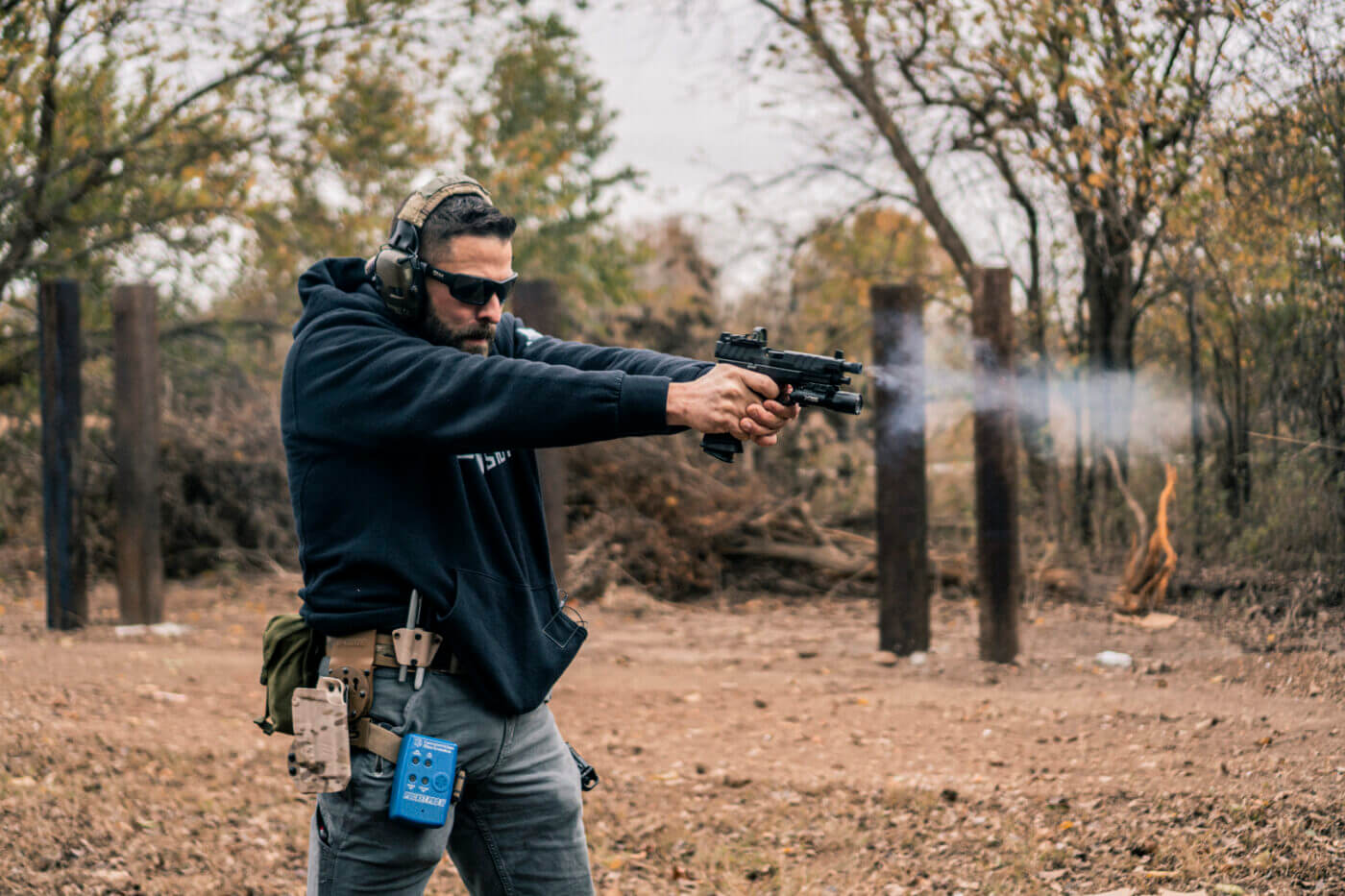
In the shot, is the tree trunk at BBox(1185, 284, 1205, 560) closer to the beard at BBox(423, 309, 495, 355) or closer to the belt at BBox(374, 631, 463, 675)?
the beard at BBox(423, 309, 495, 355)

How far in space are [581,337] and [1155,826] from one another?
864 cm

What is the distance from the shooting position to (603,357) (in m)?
2.99

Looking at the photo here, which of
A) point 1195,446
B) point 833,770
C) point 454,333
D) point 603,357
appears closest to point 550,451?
point 833,770

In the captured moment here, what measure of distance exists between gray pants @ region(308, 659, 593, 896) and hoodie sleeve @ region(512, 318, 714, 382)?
0.88m

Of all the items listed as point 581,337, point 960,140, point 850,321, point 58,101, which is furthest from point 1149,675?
point 58,101

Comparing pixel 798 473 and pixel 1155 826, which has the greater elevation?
pixel 798 473

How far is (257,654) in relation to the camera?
27.2ft

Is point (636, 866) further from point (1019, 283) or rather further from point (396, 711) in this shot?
point (1019, 283)

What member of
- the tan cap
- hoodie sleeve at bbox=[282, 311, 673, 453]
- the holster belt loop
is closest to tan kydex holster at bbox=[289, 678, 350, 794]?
the holster belt loop

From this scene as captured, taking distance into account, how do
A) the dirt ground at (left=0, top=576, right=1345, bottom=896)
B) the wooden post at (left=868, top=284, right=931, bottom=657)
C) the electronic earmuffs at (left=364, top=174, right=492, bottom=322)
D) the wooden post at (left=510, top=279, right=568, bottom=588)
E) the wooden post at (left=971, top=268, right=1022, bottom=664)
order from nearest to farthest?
1. the electronic earmuffs at (left=364, top=174, right=492, bottom=322)
2. the dirt ground at (left=0, top=576, right=1345, bottom=896)
3. the wooden post at (left=971, top=268, right=1022, bottom=664)
4. the wooden post at (left=868, top=284, right=931, bottom=657)
5. the wooden post at (left=510, top=279, right=568, bottom=588)

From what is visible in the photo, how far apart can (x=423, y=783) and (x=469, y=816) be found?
0.90 feet

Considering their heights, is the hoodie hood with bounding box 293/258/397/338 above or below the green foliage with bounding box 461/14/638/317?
below

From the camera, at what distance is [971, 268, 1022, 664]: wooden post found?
7.03 m

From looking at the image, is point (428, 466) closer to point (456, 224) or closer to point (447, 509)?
point (447, 509)
